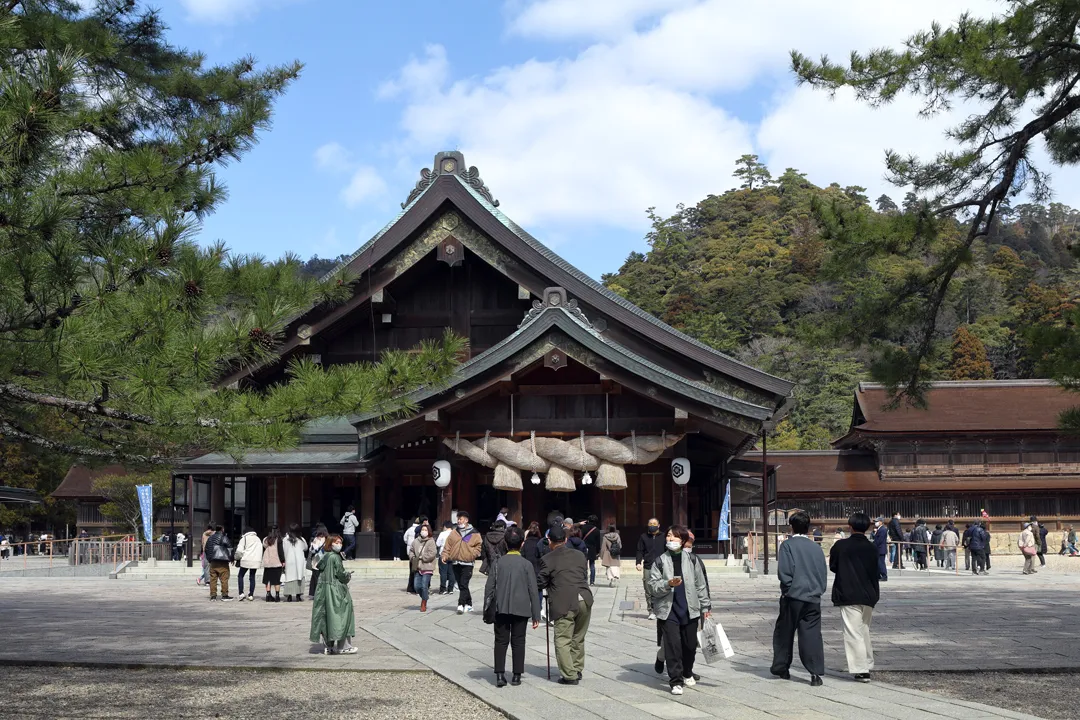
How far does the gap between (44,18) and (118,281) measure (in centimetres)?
370

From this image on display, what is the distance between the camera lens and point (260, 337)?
7918mm

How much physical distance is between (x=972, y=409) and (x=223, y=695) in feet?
127

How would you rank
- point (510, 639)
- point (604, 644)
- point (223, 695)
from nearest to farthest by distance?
point (223, 695) → point (510, 639) → point (604, 644)

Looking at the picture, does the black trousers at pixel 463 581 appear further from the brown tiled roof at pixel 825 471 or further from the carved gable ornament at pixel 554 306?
the brown tiled roof at pixel 825 471

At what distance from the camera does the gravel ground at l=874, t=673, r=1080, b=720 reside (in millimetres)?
8516

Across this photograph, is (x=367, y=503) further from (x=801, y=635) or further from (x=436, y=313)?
(x=801, y=635)

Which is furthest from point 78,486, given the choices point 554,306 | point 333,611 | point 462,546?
point 333,611

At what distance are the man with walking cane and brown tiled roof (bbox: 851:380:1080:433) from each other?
32.0 m

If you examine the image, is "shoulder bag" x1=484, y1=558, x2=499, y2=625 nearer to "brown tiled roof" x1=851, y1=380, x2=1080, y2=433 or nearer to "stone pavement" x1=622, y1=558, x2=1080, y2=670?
"stone pavement" x1=622, y1=558, x2=1080, y2=670

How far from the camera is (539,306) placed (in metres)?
Result: 24.3

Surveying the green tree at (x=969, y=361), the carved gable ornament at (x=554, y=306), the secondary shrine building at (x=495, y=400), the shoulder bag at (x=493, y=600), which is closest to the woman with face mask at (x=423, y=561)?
the shoulder bag at (x=493, y=600)

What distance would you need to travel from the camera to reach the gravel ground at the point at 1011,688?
852 centimetres

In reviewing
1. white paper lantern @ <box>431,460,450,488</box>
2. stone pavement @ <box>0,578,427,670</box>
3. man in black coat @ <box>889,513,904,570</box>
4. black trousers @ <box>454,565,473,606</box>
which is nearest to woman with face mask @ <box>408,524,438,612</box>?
black trousers @ <box>454,565,473,606</box>

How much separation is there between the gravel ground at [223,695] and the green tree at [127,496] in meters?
29.0
